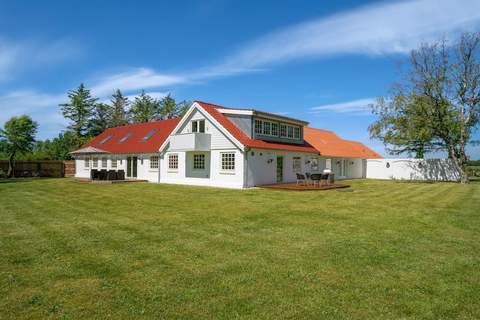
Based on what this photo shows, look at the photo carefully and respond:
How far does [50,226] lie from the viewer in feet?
29.6

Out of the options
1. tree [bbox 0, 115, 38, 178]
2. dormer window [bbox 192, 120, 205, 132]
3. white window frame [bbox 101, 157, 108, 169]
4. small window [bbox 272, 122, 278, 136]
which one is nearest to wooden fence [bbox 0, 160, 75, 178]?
tree [bbox 0, 115, 38, 178]

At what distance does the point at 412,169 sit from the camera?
36469mm

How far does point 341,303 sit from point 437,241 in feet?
15.7

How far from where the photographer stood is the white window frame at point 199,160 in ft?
81.6

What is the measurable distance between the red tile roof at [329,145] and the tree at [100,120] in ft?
127

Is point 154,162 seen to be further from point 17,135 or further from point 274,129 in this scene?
point 17,135

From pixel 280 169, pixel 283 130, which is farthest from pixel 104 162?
pixel 280 169

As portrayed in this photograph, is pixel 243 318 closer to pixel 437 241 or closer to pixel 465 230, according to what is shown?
pixel 437 241

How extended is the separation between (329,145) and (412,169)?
1017 cm

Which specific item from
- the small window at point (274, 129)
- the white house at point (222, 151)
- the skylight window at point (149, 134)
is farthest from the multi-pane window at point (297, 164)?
the skylight window at point (149, 134)

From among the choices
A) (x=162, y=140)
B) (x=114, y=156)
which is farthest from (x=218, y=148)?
(x=114, y=156)

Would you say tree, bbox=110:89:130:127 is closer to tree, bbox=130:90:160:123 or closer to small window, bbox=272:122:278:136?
tree, bbox=130:90:160:123

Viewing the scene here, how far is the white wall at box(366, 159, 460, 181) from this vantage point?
114 feet

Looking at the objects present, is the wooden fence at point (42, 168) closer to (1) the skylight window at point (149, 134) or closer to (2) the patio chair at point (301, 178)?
(1) the skylight window at point (149, 134)
